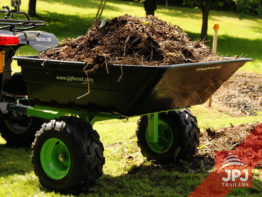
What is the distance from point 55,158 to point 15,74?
1655 mm

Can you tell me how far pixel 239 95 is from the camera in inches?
419

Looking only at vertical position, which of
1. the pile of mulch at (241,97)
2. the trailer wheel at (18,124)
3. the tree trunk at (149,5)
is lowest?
the pile of mulch at (241,97)

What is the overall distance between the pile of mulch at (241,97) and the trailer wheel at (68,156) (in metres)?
5.85

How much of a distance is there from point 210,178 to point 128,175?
0.81 metres

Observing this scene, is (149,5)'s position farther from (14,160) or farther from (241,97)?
(14,160)

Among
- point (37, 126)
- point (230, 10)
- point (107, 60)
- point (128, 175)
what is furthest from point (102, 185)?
point (230, 10)

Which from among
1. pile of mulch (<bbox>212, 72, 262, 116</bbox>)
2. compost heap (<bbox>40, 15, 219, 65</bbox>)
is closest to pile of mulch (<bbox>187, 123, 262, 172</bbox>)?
compost heap (<bbox>40, 15, 219, 65</bbox>)

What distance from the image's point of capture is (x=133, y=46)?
151 inches

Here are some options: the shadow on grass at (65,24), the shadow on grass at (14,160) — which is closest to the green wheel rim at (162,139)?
the shadow on grass at (14,160)

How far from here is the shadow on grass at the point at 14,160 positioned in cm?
468

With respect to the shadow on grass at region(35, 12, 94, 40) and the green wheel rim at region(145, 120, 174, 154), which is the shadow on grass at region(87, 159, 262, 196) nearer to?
the green wheel rim at region(145, 120, 174, 154)

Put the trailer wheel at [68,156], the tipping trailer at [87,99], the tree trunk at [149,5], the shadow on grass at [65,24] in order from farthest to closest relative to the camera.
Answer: the tree trunk at [149,5], the shadow on grass at [65,24], the trailer wheel at [68,156], the tipping trailer at [87,99]

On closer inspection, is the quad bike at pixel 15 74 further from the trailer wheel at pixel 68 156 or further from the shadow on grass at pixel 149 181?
the trailer wheel at pixel 68 156

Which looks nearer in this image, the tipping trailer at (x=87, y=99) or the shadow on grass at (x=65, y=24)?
the tipping trailer at (x=87, y=99)
